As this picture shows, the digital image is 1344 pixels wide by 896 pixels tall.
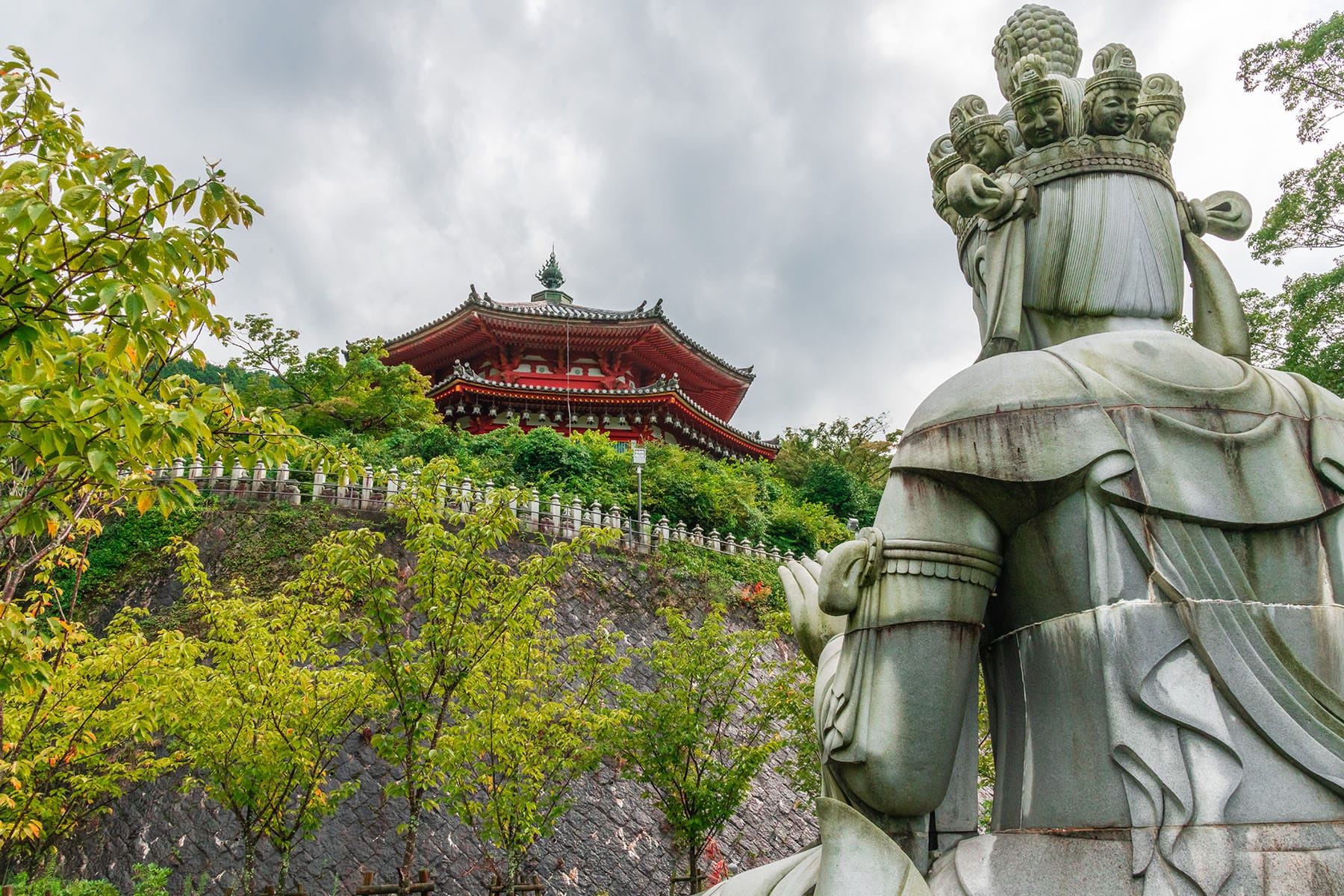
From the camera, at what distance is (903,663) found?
88.2 inches

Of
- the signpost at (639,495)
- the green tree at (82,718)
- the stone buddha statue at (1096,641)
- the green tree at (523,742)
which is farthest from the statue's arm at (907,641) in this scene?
the signpost at (639,495)

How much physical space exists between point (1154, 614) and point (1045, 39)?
219cm

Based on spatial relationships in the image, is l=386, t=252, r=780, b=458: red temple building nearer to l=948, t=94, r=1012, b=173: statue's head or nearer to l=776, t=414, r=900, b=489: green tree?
l=776, t=414, r=900, b=489: green tree

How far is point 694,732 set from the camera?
34.3 ft

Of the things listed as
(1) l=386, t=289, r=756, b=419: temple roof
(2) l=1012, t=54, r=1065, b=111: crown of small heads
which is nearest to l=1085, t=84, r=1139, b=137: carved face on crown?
(2) l=1012, t=54, r=1065, b=111: crown of small heads

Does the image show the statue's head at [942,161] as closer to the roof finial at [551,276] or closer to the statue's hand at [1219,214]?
the statue's hand at [1219,214]

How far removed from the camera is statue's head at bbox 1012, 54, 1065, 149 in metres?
2.85

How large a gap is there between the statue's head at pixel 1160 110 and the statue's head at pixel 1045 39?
452mm

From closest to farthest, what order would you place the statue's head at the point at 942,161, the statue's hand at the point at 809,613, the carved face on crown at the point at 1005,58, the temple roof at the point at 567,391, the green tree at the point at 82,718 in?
the statue's hand at the point at 809,613, the statue's head at the point at 942,161, the carved face on crown at the point at 1005,58, the green tree at the point at 82,718, the temple roof at the point at 567,391

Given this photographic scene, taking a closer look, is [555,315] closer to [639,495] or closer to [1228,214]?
[639,495]

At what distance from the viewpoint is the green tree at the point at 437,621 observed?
830 cm

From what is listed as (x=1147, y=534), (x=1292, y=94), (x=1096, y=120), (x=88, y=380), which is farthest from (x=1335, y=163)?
(x=88, y=380)

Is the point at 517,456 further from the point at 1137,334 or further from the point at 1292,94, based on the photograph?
the point at 1137,334

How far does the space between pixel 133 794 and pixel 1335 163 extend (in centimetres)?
1657
